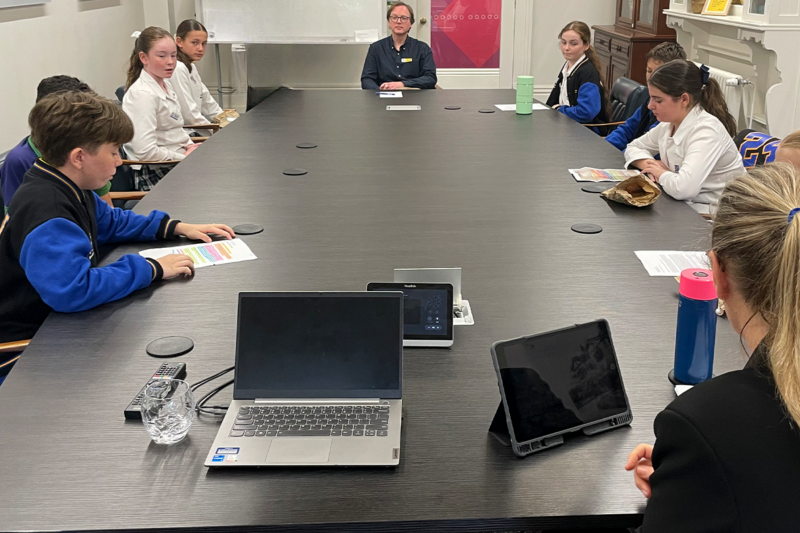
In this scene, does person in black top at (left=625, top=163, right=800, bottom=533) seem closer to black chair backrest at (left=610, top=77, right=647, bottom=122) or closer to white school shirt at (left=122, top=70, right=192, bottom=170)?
white school shirt at (left=122, top=70, right=192, bottom=170)

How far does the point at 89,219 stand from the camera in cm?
190

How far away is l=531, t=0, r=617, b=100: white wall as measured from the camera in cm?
690

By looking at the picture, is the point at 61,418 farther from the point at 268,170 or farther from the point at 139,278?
the point at 268,170

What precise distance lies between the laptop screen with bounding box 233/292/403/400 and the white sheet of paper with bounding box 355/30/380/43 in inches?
220

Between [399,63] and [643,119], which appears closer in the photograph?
[643,119]

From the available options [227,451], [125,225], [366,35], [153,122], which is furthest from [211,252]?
[366,35]

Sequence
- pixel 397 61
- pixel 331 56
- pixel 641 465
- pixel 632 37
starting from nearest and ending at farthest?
pixel 641 465
pixel 397 61
pixel 632 37
pixel 331 56

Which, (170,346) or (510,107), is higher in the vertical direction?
(510,107)

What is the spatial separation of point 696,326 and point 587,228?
90 centimetres

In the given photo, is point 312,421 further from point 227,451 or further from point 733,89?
point 733,89

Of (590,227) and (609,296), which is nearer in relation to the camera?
(609,296)

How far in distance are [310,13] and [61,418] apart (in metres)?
5.81

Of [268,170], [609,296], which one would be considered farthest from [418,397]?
[268,170]

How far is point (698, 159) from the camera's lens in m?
2.61
